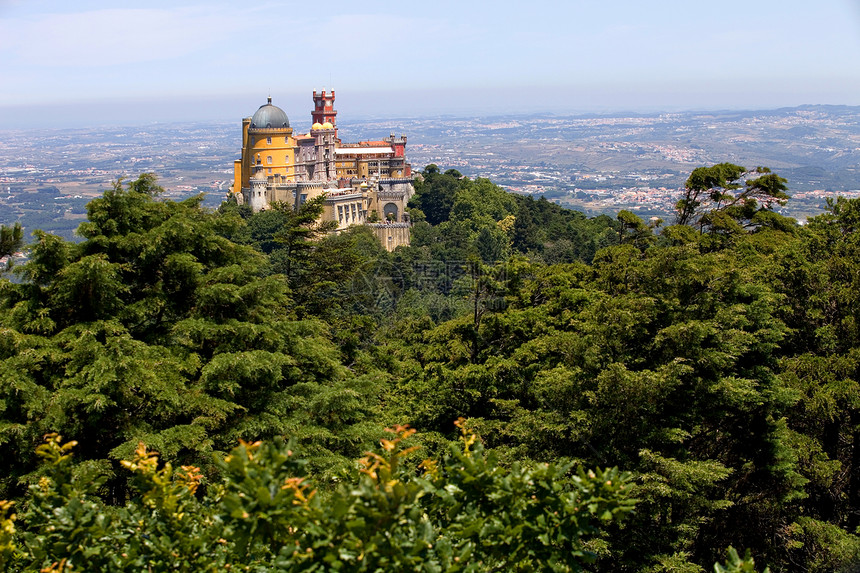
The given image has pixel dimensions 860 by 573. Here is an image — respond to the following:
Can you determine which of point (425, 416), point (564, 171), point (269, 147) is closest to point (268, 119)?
point (269, 147)

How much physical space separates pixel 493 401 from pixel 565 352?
70.4 inches

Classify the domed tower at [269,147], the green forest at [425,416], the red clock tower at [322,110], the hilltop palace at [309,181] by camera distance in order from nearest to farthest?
1. the green forest at [425,416]
2. the hilltop palace at [309,181]
3. the domed tower at [269,147]
4. the red clock tower at [322,110]

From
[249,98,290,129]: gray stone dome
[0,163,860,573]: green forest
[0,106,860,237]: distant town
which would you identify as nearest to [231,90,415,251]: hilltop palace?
[249,98,290,129]: gray stone dome

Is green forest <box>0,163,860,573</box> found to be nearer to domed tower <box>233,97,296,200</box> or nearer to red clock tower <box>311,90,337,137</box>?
domed tower <box>233,97,296,200</box>

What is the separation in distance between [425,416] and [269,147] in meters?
44.5

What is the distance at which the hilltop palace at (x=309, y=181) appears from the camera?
5406cm

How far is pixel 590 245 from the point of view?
172 feet

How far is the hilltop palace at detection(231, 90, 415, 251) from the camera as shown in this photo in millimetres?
54062

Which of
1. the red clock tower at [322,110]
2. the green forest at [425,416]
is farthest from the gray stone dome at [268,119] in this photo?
the green forest at [425,416]

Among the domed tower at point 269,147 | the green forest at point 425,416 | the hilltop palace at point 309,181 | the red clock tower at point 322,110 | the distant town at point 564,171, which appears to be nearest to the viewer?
the green forest at point 425,416

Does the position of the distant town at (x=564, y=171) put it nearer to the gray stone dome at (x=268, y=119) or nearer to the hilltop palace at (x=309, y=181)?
the hilltop palace at (x=309, y=181)

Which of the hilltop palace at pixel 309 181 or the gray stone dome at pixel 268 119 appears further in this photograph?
the gray stone dome at pixel 268 119

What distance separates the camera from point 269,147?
55.7 meters

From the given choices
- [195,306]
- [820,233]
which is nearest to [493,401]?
[195,306]
